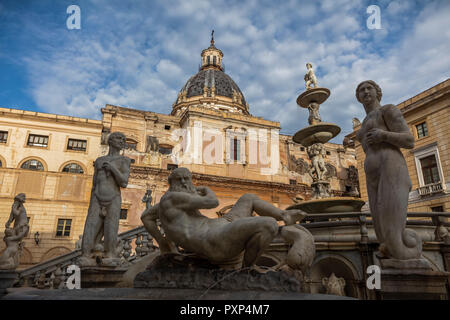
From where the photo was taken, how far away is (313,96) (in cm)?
1121

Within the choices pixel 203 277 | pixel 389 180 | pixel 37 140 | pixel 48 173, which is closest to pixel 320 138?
pixel 389 180

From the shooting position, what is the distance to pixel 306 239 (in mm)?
3025

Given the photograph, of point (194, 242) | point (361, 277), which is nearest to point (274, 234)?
point (194, 242)

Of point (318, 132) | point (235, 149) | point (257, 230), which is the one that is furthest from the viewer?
point (235, 149)

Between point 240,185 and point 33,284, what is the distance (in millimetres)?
20237

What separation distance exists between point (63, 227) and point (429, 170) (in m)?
27.1

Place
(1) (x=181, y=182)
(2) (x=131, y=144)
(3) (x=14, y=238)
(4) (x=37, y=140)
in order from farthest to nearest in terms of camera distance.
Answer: (2) (x=131, y=144)
(4) (x=37, y=140)
(3) (x=14, y=238)
(1) (x=181, y=182)

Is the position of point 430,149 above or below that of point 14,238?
above

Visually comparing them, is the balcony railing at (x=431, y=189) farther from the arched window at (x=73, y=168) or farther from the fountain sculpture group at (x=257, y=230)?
the arched window at (x=73, y=168)

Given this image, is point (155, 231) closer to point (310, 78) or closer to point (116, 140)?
→ point (116, 140)

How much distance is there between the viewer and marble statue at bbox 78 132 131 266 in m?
5.80

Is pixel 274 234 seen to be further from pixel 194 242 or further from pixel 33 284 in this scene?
pixel 33 284

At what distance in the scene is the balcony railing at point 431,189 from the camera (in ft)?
65.5
